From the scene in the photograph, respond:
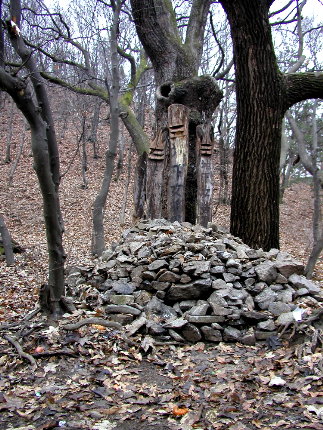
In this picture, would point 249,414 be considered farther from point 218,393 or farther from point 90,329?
point 90,329

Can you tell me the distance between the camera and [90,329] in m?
3.92

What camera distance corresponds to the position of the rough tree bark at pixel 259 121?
566cm

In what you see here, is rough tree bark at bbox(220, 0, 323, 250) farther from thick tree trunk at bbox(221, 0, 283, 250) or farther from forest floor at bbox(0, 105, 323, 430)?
forest floor at bbox(0, 105, 323, 430)

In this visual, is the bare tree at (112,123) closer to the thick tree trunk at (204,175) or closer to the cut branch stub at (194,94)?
the cut branch stub at (194,94)

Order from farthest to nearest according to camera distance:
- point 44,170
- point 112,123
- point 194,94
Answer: point 112,123 < point 194,94 < point 44,170

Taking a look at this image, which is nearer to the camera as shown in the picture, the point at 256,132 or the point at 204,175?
the point at 256,132

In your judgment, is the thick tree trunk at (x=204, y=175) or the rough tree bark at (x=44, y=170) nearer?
the rough tree bark at (x=44, y=170)

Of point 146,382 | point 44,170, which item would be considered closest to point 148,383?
point 146,382

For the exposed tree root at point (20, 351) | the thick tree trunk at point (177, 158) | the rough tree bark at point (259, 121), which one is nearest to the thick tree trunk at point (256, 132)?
the rough tree bark at point (259, 121)

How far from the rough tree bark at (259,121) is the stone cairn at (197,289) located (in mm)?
960

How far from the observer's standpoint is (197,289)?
14.3ft

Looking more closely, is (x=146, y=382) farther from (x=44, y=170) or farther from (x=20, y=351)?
(x=44, y=170)

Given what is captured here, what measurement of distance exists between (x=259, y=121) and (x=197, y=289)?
2756 millimetres

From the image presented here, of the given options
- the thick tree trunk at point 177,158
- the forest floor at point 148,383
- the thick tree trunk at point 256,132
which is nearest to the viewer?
the forest floor at point 148,383
